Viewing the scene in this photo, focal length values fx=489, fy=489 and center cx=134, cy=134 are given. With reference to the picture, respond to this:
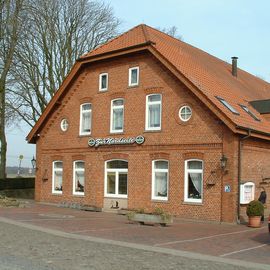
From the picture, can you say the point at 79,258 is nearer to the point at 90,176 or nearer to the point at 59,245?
the point at 59,245

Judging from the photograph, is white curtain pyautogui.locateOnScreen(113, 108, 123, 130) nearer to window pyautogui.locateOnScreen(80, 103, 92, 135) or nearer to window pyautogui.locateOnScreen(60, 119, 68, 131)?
window pyautogui.locateOnScreen(80, 103, 92, 135)

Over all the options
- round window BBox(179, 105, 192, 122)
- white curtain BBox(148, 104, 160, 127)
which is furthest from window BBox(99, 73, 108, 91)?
round window BBox(179, 105, 192, 122)

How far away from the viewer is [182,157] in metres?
21.6

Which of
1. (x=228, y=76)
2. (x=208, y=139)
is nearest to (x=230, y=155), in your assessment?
(x=208, y=139)

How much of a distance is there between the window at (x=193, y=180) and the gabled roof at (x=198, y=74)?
2.66 meters

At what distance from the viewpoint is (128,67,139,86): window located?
24.0 meters

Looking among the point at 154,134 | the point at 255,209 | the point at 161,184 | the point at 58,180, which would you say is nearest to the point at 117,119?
the point at 154,134

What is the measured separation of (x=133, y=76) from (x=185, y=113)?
389cm

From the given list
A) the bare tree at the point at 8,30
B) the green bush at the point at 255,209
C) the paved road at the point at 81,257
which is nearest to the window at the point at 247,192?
the green bush at the point at 255,209

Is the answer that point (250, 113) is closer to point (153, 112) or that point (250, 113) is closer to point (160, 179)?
point (153, 112)

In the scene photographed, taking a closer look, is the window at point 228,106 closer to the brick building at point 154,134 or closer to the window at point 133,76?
the brick building at point 154,134

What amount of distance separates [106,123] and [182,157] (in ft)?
17.2

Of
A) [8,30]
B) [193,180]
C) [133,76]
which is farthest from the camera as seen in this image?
[8,30]

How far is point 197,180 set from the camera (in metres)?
21.1
